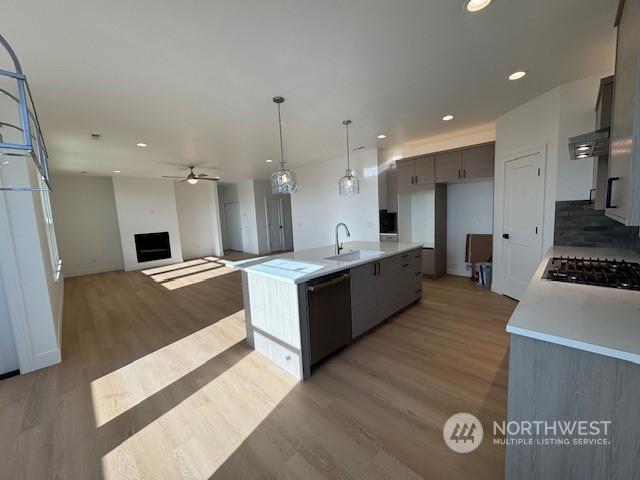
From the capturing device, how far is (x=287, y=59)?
2074mm

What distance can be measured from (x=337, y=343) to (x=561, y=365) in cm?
170

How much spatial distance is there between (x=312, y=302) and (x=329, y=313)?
25 centimetres

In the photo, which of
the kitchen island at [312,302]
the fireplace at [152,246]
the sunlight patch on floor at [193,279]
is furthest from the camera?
the fireplace at [152,246]

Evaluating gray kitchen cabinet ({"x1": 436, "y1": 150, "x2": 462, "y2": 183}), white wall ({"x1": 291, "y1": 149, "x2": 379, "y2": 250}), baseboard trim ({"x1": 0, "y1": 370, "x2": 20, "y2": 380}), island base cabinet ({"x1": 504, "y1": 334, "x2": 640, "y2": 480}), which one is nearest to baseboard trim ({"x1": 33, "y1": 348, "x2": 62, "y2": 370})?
baseboard trim ({"x1": 0, "y1": 370, "x2": 20, "y2": 380})

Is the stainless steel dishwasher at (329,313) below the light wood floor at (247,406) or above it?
above

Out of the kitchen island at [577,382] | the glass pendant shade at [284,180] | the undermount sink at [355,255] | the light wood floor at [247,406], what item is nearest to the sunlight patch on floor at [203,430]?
the light wood floor at [247,406]

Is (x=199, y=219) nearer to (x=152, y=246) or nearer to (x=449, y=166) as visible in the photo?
(x=152, y=246)

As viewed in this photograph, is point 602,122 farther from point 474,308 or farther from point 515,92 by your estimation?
point 474,308

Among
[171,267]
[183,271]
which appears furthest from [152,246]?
[183,271]

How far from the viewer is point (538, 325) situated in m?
1.02

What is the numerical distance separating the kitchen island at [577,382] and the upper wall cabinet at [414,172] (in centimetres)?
375

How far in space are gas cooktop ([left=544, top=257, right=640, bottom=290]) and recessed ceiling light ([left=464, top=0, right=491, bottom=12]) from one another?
1.74m

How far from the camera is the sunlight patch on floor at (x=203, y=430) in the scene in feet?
4.79

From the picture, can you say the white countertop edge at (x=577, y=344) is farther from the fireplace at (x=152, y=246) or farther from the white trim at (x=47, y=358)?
the fireplace at (x=152, y=246)
